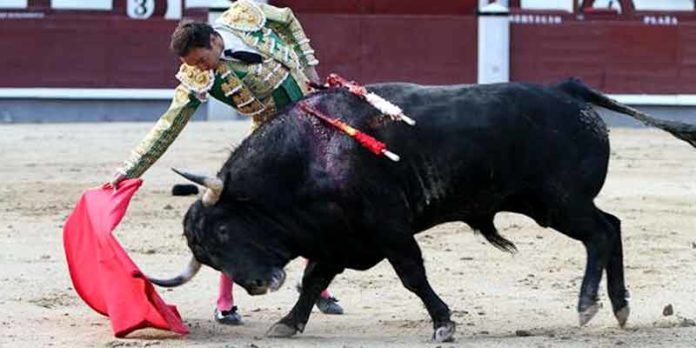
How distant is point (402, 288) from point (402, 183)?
1.21 meters

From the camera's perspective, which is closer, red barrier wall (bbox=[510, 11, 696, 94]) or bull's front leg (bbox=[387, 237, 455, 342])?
bull's front leg (bbox=[387, 237, 455, 342])

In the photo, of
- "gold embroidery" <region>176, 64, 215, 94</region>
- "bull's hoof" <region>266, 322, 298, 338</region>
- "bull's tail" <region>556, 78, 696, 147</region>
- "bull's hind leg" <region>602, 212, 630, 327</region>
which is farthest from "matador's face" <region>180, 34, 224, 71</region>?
"bull's hind leg" <region>602, 212, 630, 327</region>

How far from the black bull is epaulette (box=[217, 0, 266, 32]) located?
0.34 m

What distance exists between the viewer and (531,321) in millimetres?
5125

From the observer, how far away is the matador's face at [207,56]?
4.73m

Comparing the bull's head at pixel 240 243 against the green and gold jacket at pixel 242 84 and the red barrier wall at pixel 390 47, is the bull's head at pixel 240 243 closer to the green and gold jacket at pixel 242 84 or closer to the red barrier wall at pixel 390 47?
the green and gold jacket at pixel 242 84

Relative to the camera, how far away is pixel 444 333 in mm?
4633

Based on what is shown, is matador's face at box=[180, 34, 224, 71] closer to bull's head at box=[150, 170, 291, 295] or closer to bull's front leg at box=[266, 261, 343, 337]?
bull's head at box=[150, 170, 291, 295]

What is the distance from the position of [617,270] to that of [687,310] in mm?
499

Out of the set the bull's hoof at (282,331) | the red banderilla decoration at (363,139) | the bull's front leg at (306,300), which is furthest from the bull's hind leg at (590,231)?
the bull's hoof at (282,331)

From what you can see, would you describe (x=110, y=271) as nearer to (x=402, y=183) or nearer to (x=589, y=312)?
(x=402, y=183)

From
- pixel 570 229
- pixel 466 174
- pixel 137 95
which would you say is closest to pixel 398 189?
pixel 466 174

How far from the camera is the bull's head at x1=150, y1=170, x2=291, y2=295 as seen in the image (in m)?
4.69

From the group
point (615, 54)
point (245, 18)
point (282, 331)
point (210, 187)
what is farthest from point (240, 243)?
point (615, 54)
